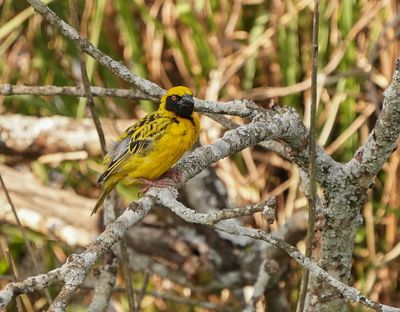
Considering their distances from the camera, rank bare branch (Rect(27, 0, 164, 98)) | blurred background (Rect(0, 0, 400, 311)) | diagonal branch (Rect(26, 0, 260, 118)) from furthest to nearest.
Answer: blurred background (Rect(0, 0, 400, 311)) → diagonal branch (Rect(26, 0, 260, 118)) → bare branch (Rect(27, 0, 164, 98))

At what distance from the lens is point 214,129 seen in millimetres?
4977

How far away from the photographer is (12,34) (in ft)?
18.5

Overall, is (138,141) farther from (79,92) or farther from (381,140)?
(381,140)

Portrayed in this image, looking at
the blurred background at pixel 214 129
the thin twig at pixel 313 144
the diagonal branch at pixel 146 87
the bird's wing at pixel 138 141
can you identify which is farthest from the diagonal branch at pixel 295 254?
the blurred background at pixel 214 129

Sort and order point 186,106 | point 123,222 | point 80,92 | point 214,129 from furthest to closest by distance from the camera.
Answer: point 214,129
point 80,92
point 186,106
point 123,222

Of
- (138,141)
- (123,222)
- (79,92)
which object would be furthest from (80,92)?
(123,222)

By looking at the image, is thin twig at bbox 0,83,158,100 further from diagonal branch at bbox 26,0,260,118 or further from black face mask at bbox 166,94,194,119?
diagonal branch at bbox 26,0,260,118

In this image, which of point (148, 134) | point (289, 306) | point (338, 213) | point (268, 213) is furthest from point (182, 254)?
point (268, 213)

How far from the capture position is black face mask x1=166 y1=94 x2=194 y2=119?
10.9 ft

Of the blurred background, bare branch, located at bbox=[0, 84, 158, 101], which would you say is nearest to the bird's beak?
bare branch, located at bbox=[0, 84, 158, 101]

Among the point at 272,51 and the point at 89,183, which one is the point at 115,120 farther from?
the point at 272,51

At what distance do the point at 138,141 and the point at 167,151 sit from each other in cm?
23

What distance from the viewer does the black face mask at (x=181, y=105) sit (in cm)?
332

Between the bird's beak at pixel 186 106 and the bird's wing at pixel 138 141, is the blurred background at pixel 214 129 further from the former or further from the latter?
the bird's beak at pixel 186 106
